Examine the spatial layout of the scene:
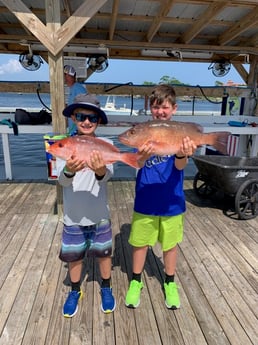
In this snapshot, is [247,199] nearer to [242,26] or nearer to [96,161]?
[96,161]

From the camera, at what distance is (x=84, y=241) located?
2.17 m

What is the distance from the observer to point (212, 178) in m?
4.24

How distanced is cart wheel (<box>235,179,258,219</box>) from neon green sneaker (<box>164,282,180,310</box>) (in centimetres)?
197

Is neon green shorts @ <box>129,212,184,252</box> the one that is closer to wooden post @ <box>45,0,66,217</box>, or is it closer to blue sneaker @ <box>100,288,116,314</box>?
blue sneaker @ <box>100,288,116,314</box>

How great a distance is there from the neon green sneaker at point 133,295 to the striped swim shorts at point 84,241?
447 millimetres

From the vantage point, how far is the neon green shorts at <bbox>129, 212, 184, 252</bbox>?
2256 mm

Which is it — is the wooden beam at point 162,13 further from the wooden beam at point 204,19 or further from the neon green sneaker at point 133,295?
the neon green sneaker at point 133,295

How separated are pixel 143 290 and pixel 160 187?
1.08m

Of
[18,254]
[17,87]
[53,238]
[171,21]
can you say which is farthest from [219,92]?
[18,254]

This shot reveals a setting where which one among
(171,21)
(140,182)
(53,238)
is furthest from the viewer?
(171,21)

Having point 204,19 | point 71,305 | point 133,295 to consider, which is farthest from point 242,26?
point 71,305

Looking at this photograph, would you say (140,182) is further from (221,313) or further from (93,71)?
(93,71)

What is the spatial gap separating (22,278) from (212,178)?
2989 millimetres

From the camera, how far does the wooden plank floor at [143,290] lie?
2.08 m
